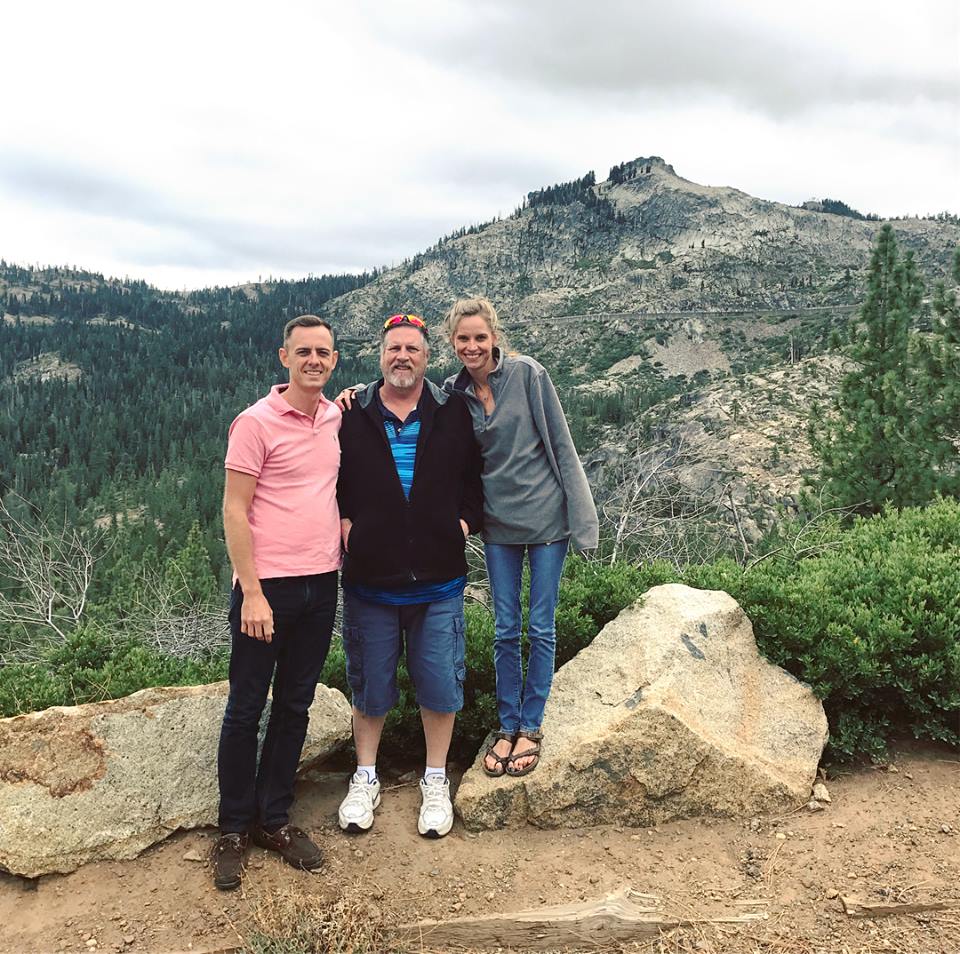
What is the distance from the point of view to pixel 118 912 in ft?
10.4

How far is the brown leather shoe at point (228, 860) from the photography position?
3227 millimetres

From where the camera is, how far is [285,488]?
3219mm

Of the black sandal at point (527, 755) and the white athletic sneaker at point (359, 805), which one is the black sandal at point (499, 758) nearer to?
the black sandal at point (527, 755)

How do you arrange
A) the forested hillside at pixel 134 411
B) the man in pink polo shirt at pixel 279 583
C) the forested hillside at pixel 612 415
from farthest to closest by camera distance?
the forested hillside at pixel 134 411 → the forested hillside at pixel 612 415 → the man in pink polo shirt at pixel 279 583

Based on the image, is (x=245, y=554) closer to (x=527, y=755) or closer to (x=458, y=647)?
(x=458, y=647)

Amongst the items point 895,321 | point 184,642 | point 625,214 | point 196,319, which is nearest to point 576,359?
point 625,214

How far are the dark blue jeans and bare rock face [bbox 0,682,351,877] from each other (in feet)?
1.33

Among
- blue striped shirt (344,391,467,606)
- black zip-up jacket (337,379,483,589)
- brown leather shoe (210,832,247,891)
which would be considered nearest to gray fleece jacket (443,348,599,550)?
black zip-up jacket (337,379,483,589)

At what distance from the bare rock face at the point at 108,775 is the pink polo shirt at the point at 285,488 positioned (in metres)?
1.34

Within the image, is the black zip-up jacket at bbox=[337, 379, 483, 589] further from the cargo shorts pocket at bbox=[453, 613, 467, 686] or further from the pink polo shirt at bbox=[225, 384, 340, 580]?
the cargo shorts pocket at bbox=[453, 613, 467, 686]

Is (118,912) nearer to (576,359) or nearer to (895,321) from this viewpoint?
(895,321)

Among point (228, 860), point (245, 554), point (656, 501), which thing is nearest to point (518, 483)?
point (245, 554)

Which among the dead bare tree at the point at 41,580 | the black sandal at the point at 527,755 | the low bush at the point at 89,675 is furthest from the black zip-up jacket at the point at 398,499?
the dead bare tree at the point at 41,580

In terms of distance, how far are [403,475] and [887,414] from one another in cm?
1652
